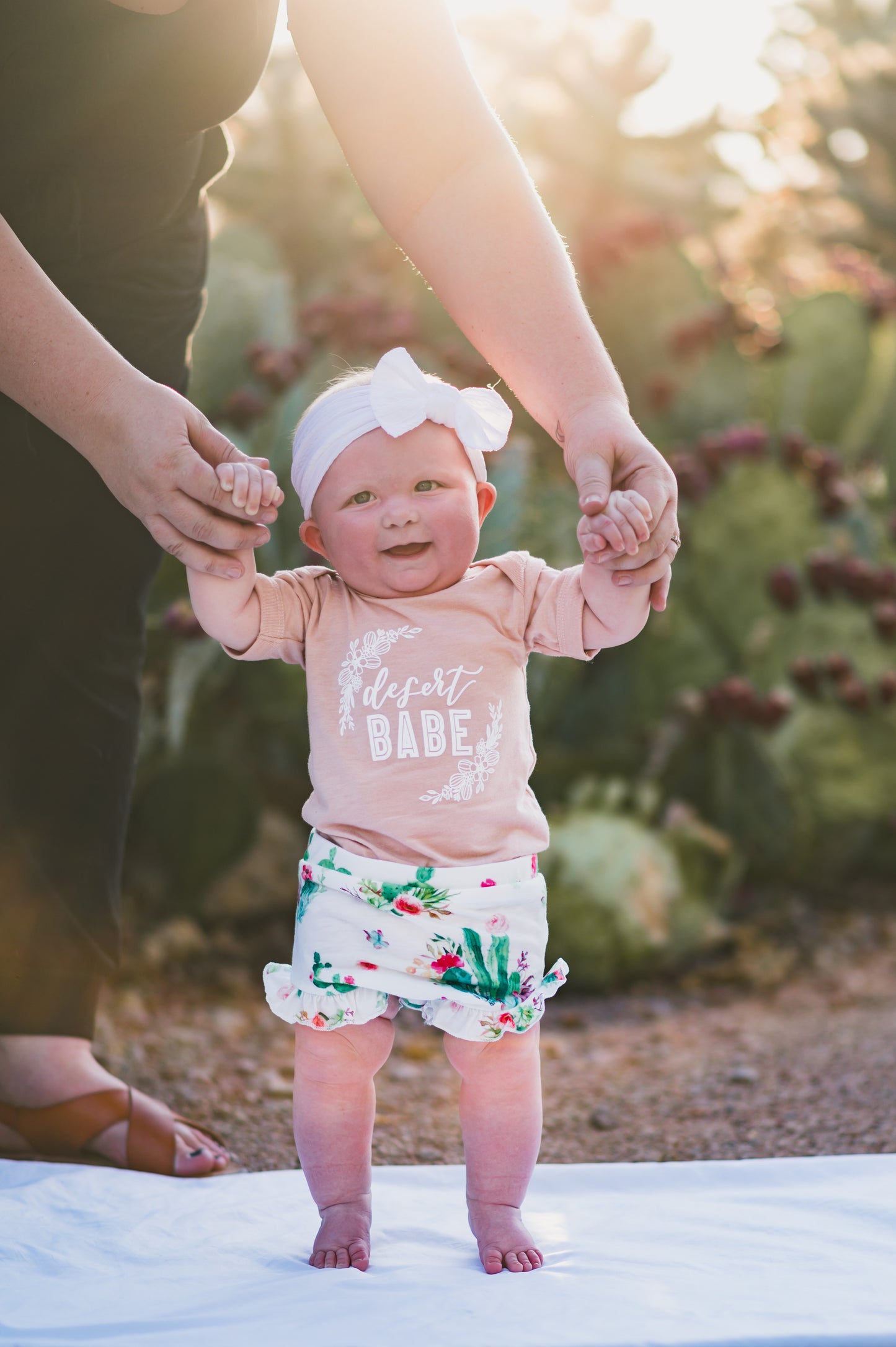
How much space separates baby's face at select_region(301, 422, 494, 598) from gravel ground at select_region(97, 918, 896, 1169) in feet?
2.21

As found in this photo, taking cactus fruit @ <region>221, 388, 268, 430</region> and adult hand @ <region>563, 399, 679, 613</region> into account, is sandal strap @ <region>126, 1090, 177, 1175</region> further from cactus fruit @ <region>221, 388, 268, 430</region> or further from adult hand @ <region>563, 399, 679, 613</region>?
cactus fruit @ <region>221, 388, 268, 430</region>

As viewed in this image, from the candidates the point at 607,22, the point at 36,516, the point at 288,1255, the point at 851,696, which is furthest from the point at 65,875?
the point at 607,22

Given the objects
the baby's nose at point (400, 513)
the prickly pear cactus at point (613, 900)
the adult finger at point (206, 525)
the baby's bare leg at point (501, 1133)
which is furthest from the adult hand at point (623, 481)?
the prickly pear cactus at point (613, 900)

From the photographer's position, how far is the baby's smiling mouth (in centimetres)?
102

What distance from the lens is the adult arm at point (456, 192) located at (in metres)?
1.05

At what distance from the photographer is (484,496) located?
1.08m

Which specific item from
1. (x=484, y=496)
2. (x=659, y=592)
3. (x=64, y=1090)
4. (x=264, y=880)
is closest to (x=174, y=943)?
(x=264, y=880)

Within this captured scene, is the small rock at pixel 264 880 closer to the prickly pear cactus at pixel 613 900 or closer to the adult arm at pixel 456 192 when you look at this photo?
the prickly pear cactus at pixel 613 900

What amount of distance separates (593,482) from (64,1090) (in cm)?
78

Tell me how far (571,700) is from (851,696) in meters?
0.49

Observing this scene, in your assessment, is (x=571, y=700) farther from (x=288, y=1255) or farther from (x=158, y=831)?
(x=288, y=1255)

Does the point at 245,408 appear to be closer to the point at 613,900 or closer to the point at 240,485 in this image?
the point at 613,900

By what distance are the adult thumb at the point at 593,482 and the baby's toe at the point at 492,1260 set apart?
21.5 inches

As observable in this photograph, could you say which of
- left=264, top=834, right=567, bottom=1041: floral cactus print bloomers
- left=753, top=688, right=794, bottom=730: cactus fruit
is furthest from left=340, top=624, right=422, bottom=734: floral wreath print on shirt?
left=753, top=688, right=794, bottom=730: cactus fruit
